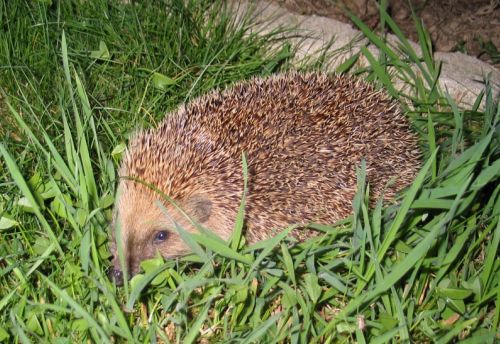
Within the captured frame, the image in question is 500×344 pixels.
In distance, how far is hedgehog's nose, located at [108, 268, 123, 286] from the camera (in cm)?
290

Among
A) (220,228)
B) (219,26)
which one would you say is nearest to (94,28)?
(219,26)

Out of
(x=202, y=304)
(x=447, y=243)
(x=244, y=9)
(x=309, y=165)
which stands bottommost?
(x=202, y=304)

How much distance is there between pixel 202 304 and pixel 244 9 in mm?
2475

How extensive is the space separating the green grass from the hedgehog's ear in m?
0.20

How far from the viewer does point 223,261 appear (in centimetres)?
286

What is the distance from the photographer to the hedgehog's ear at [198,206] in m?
3.12

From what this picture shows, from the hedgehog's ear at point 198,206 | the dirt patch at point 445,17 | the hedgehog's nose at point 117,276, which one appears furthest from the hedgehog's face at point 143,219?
the dirt patch at point 445,17

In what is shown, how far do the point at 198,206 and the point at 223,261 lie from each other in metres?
0.38

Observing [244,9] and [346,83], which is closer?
[346,83]

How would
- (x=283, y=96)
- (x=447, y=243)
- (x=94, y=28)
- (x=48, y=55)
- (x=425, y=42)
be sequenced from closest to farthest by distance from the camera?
(x=447, y=243), (x=283, y=96), (x=48, y=55), (x=94, y=28), (x=425, y=42)

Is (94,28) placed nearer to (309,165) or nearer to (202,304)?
(309,165)

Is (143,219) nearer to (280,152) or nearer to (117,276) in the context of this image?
(117,276)

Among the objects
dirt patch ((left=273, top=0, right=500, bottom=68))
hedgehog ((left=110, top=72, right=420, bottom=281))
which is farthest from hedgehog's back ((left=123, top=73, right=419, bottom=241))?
dirt patch ((left=273, top=0, right=500, bottom=68))

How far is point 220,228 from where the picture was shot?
3.23m
